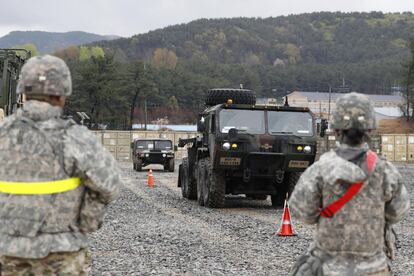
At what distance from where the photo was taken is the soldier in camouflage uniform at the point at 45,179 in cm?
394

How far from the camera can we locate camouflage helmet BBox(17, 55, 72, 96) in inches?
159

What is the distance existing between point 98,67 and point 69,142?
6874cm

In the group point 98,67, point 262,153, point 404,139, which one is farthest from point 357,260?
point 98,67

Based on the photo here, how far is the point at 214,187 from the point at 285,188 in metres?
1.76

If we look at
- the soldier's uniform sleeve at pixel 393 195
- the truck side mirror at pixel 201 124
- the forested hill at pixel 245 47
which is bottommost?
the truck side mirror at pixel 201 124

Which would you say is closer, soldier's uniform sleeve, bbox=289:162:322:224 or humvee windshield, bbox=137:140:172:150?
soldier's uniform sleeve, bbox=289:162:322:224

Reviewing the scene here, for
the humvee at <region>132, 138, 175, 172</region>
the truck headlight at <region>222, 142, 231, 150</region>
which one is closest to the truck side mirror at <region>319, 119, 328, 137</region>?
the truck headlight at <region>222, 142, 231, 150</region>

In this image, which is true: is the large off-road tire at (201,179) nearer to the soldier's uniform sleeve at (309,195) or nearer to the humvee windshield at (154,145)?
the soldier's uniform sleeve at (309,195)

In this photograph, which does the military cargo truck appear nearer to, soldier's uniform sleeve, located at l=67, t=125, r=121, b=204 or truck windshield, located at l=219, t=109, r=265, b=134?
truck windshield, located at l=219, t=109, r=265, b=134

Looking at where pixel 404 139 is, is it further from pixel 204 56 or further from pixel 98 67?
pixel 204 56

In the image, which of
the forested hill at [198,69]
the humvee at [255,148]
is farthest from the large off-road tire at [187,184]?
the forested hill at [198,69]

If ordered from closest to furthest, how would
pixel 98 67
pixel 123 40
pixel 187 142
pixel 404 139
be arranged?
pixel 187 142 < pixel 404 139 < pixel 98 67 < pixel 123 40

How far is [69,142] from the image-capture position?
3988 millimetres

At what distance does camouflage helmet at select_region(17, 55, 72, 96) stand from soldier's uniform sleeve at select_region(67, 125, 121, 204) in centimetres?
22
